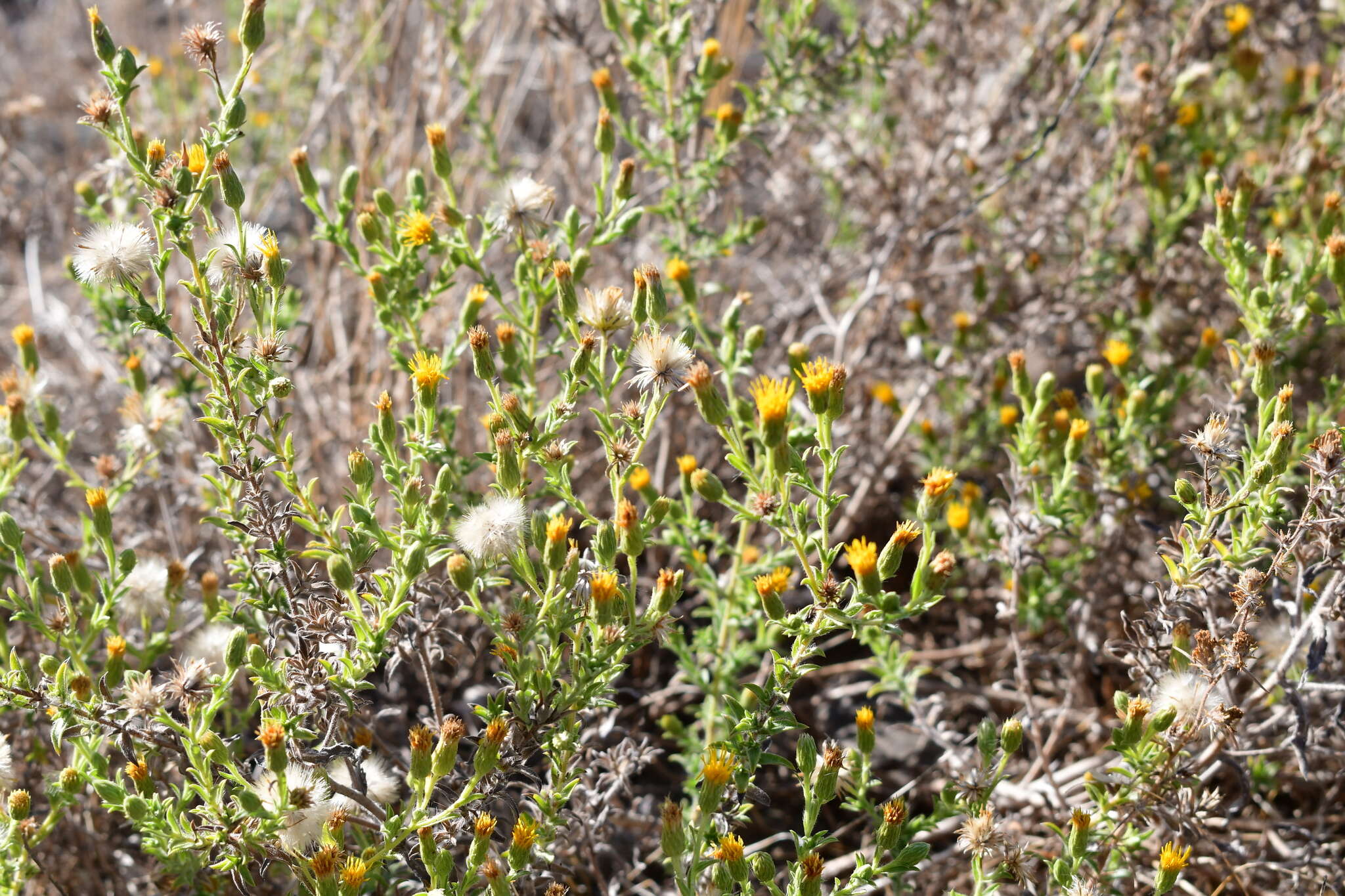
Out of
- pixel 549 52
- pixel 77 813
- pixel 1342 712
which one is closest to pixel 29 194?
pixel 549 52

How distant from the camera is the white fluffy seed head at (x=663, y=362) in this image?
1.96m

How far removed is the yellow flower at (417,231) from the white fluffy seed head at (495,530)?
661mm

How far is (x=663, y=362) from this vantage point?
77.2 inches

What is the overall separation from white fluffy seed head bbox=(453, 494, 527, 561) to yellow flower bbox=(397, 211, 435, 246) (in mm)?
661

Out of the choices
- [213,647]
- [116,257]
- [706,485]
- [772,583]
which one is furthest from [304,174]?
[772,583]

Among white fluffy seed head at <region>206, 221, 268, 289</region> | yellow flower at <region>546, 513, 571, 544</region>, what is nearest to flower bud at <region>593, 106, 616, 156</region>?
white fluffy seed head at <region>206, 221, 268, 289</region>

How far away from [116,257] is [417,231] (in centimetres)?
60

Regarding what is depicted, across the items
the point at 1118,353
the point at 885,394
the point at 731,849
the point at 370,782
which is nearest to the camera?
the point at 731,849

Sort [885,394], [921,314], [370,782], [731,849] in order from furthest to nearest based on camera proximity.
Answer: [921,314], [885,394], [370,782], [731,849]

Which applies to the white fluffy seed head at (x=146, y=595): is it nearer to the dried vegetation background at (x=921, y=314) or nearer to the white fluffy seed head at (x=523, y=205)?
the dried vegetation background at (x=921, y=314)

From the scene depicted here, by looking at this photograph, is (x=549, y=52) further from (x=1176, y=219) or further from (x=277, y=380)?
(x=277, y=380)

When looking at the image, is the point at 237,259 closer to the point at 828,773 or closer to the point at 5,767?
the point at 5,767

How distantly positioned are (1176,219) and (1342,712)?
5.47 ft

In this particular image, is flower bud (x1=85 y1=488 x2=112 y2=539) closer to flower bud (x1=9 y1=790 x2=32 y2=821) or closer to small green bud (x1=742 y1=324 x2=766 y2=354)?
flower bud (x1=9 y1=790 x2=32 y2=821)
